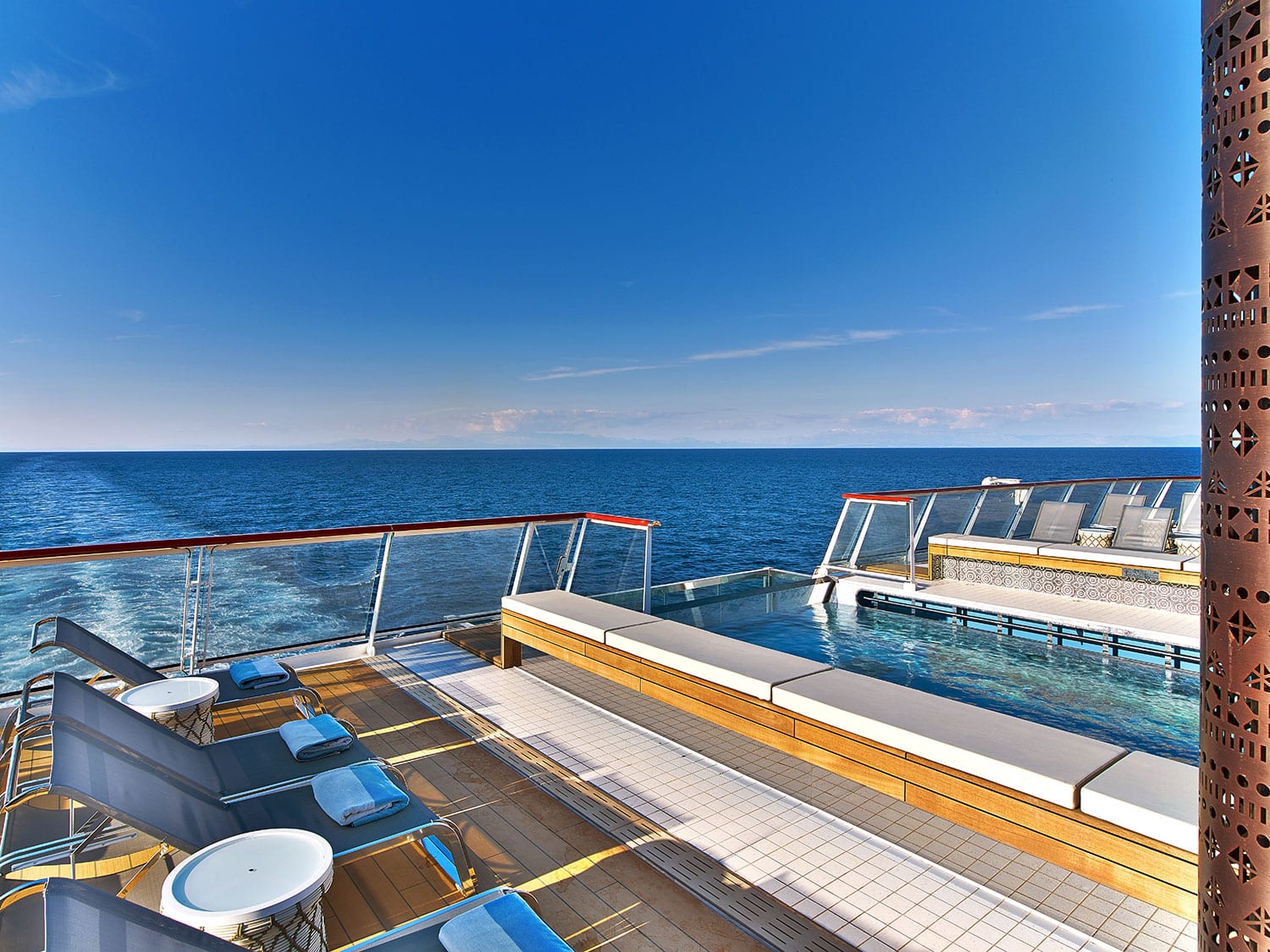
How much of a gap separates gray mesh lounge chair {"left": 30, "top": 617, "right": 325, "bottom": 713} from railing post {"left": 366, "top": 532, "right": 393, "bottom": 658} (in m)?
1.31

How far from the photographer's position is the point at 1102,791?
2051mm

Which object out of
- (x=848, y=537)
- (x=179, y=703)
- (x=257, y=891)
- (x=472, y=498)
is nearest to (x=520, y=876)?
(x=257, y=891)

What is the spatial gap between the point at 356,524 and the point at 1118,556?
117 ft

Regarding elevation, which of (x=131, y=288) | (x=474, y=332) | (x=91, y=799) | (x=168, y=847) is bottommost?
(x=168, y=847)

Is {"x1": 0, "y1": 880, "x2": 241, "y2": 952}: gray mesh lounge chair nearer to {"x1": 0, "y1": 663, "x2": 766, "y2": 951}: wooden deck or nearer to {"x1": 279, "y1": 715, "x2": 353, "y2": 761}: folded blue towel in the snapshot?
{"x1": 0, "y1": 663, "x2": 766, "y2": 951}: wooden deck

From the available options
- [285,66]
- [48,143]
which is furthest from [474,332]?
[48,143]

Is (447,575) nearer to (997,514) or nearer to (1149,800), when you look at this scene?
(1149,800)

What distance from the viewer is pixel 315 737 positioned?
2.96 meters

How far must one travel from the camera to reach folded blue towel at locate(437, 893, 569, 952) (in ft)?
5.58

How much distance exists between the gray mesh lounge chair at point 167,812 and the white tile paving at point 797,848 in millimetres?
1044

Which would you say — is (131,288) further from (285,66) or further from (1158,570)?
(1158,570)

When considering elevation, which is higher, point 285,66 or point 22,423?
point 285,66

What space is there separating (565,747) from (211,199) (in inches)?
1483

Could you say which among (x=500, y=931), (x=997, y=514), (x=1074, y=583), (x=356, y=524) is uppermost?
(x=997, y=514)
